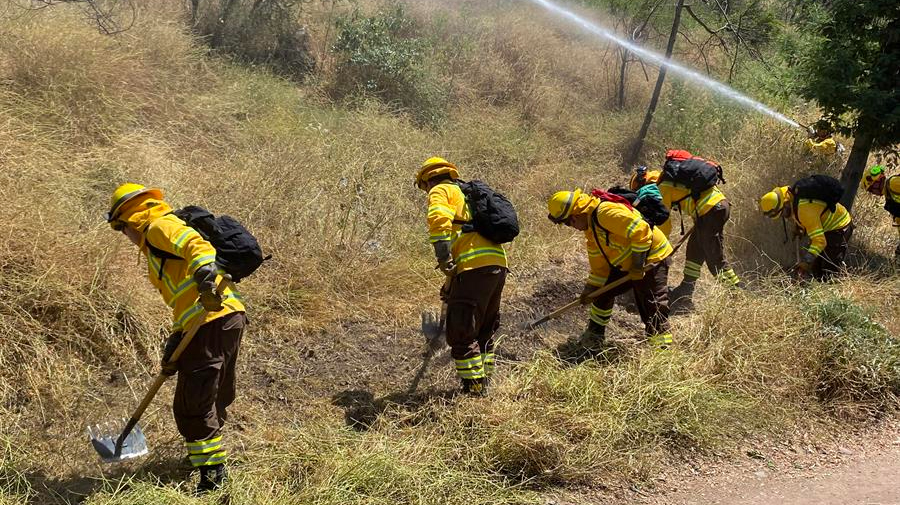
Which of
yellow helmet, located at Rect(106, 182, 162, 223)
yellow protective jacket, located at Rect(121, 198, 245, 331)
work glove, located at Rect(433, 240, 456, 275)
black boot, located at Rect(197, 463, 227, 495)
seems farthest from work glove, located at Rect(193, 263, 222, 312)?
work glove, located at Rect(433, 240, 456, 275)

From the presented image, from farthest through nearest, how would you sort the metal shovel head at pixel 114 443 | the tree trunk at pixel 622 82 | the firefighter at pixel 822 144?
1. the tree trunk at pixel 622 82
2. the firefighter at pixel 822 144
3. the metal shovel head at pixel 114 443

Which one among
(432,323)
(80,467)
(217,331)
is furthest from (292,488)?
(432,323)

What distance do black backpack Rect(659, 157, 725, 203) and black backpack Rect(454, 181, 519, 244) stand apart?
8.17 feet

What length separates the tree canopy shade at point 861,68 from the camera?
7.24 metres

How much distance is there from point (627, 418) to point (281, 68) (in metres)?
7.45

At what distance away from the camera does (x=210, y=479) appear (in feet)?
12.4

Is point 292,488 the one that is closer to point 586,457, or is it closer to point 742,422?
point 586,457

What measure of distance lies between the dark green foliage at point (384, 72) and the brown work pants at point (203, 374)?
21.2ft

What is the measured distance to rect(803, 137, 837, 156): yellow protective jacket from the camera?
8.83m

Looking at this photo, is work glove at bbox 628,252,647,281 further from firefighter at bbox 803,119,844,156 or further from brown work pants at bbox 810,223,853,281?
firefighter at bbox 803,119,844,156

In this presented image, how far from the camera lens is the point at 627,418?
14.8ft

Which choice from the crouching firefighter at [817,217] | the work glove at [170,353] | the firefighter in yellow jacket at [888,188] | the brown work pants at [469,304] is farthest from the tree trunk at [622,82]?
the work glove at [170,353]

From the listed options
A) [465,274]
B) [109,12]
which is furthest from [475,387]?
[109,12]

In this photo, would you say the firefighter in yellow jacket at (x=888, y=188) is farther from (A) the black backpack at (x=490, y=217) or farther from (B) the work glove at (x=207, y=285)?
(B) the work glove at (x=207, y=285)
